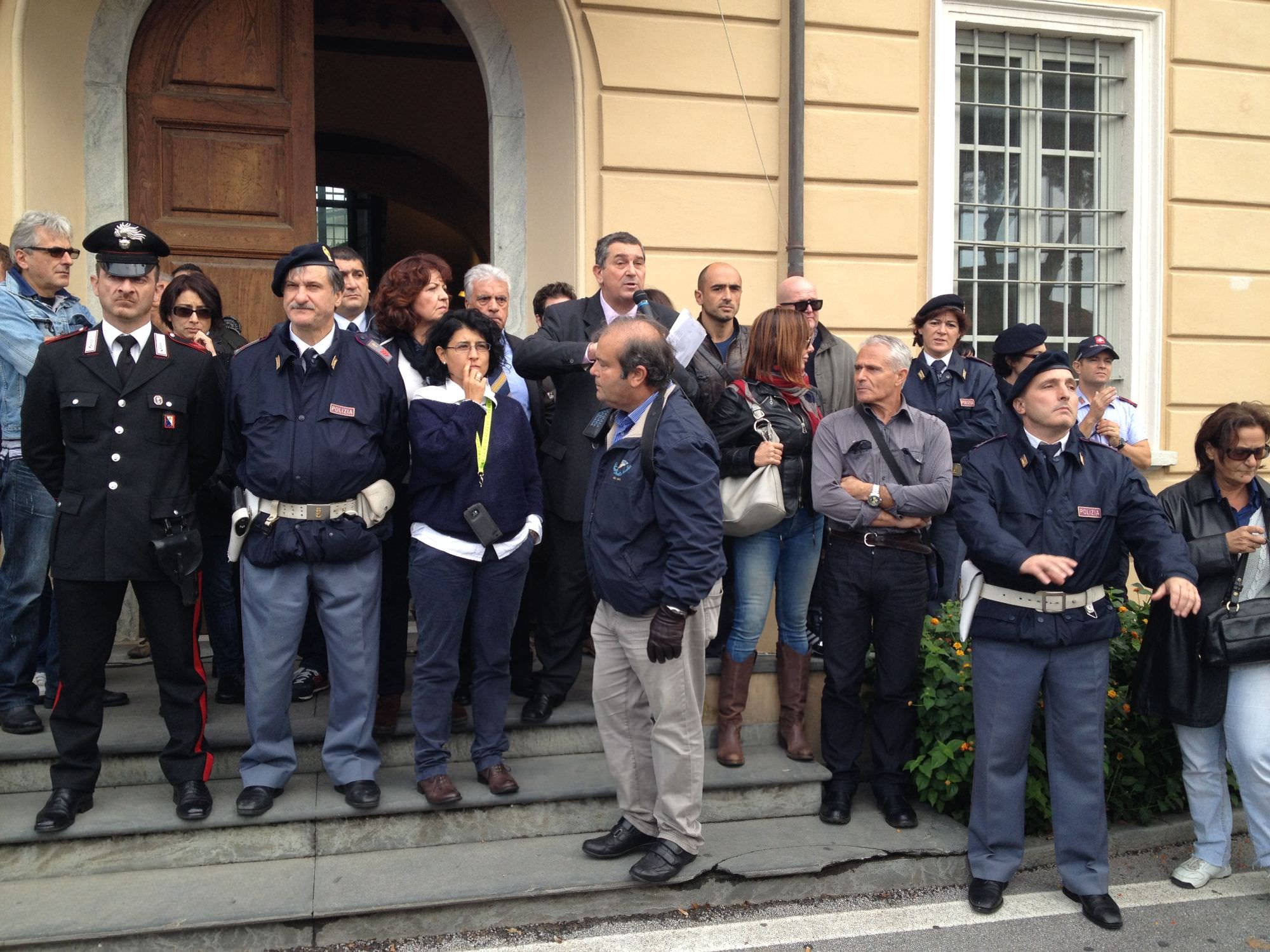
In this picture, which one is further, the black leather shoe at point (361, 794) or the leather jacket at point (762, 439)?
the leather jacket at point (762, 439)

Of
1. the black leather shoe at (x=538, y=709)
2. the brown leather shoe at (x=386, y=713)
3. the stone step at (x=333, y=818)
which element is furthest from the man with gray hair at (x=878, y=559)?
the brown leather shoe at (x=386, y=713)

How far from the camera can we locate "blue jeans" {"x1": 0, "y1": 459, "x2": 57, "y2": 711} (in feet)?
15.7

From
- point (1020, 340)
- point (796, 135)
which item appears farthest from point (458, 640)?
point (796, 135)

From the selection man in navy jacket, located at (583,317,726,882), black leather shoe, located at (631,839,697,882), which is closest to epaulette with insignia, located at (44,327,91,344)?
man in navy jacket, located at (583,317,726,882)

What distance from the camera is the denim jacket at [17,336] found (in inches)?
189

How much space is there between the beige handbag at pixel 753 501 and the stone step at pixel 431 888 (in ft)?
4.22

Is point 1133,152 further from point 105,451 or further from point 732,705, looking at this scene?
point 105,451

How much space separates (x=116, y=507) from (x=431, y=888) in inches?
72.3

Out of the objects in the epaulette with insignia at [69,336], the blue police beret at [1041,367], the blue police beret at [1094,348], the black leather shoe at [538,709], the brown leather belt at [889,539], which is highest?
the blue police beret at [1094,348]

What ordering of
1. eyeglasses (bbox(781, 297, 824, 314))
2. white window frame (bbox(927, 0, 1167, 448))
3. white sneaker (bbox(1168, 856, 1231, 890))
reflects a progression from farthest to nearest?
white window frame (bbox(927, 0, 1167, 448)) < eyeglasses (bbox(781, 297, 824, 314)) < white sneaker (bbox(1168, 856, 1231, 890))

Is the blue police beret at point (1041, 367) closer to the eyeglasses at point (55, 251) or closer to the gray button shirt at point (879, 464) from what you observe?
the gray button shirt at point (879, 464)

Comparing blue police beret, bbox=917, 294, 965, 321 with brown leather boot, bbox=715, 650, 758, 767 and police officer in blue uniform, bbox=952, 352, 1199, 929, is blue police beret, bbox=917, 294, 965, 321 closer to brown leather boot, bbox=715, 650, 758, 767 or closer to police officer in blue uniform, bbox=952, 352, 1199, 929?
police officer in blue uniform, bbox=952, 352, 1199, 929

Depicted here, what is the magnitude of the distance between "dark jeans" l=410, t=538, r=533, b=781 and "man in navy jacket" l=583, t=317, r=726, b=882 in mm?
431

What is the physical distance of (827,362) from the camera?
546 cm
